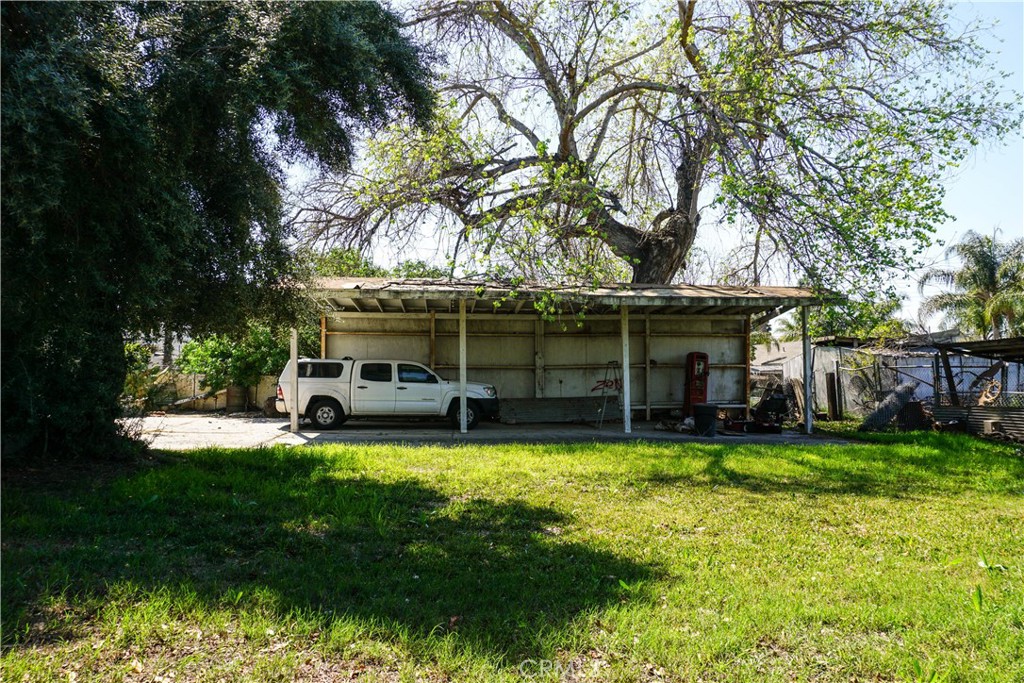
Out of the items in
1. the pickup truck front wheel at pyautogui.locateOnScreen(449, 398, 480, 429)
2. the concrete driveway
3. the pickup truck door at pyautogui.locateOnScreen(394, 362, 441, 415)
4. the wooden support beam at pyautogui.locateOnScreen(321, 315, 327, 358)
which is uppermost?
the wooden support beam at pyautogui.locateOnScreen(321, 315, 327, 358)

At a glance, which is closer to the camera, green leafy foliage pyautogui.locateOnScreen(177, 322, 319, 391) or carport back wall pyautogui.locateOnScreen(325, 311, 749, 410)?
carport back wall pyautogui.locateOnScreen(325, 311, 749, 410)

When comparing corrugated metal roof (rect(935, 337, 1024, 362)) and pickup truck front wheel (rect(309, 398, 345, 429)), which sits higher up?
corrugated metal roof (rect(935, 337, 1024, 362))

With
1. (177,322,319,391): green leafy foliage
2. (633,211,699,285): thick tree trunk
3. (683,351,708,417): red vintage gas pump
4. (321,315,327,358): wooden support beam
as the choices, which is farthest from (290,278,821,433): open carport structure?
(177,322,319,391): green leafy foliage

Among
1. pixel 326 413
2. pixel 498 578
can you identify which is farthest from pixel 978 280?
pixel 498 578

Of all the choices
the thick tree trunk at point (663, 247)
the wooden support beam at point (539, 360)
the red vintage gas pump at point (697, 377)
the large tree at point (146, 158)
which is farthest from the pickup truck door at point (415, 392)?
the red vintage gas pump at point (697, 377)

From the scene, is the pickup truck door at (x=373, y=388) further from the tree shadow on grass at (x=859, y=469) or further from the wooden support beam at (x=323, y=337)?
the tree shadow on grass at (x=859, y=469)

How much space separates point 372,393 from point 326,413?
3.82 ft

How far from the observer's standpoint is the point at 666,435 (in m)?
14.9

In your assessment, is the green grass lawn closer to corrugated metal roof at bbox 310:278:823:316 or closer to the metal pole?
corrugated metal roof at bbox 310:278:823:316

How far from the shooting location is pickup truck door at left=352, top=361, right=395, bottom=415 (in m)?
15.2

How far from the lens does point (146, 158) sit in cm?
598

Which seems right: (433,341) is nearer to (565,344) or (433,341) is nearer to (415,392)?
(415,392)

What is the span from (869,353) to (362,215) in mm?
16992

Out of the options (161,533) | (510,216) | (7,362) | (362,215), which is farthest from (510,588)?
(362,215)
